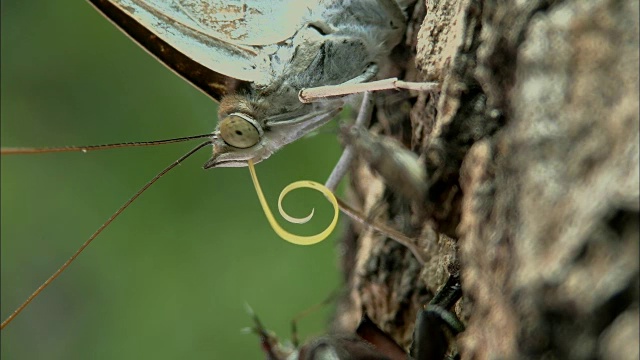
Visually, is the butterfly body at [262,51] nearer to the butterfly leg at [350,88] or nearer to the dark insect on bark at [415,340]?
the butterfly leg at [350,88]

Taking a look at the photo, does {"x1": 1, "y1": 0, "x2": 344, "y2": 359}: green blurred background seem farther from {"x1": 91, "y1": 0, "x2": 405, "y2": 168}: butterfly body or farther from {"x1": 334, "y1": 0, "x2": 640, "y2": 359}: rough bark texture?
{"x1": 334, "y1": 0, "x2": 640, "y2": 359}: rough bark texture

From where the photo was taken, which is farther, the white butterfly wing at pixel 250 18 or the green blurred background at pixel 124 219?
the green blurred background at pixel 124 219

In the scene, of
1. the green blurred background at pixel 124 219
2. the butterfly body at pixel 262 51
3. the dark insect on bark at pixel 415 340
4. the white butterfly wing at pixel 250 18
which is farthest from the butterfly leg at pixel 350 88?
the green blurred background at pixel 124 219

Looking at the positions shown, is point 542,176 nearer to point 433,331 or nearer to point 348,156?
point 433,331

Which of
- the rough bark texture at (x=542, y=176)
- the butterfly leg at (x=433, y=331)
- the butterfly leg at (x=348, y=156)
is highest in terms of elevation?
the butterfly leg at (x=348, y=156)

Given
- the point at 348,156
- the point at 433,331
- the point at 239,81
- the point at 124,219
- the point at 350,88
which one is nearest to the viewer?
the point at 433,331

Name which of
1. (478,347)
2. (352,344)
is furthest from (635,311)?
(352,344)

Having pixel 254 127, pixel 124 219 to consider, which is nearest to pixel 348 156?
pixel 254 127
